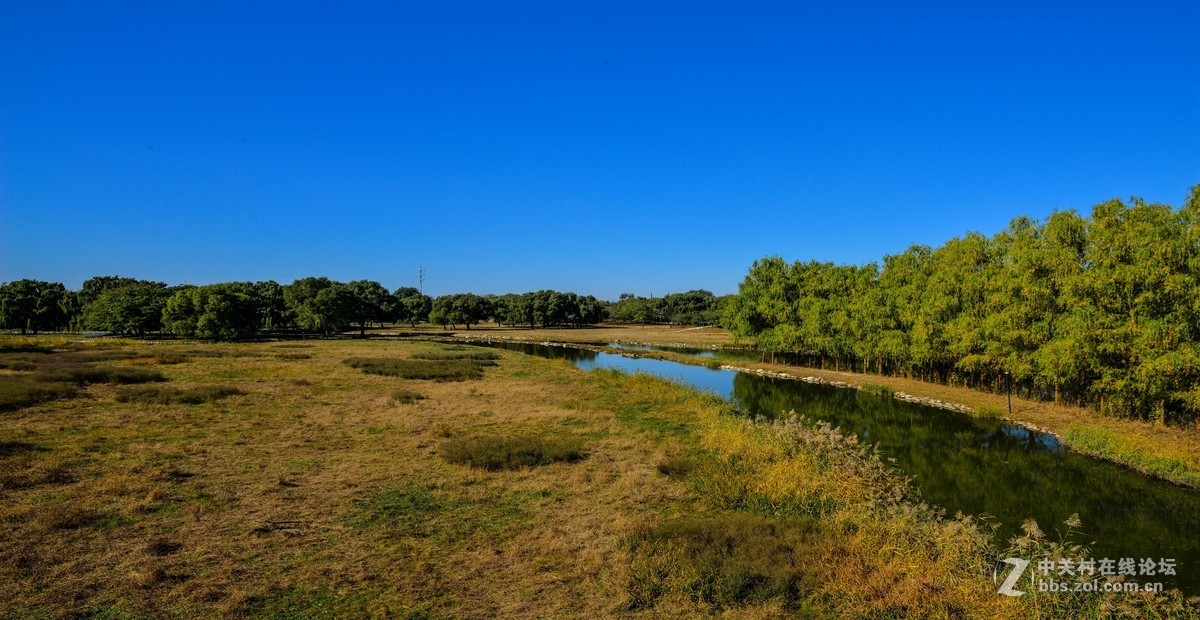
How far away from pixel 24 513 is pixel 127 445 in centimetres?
829

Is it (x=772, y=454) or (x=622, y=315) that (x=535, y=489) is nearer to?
(x=772, y=454)

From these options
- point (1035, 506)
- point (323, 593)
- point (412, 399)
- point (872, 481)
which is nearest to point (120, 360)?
point (412, 399)

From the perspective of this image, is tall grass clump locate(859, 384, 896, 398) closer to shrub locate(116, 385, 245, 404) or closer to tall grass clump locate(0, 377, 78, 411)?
shrub locate(116, 385, 245, 404)

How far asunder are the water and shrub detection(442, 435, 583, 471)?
1369cm

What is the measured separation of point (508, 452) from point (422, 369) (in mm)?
30231

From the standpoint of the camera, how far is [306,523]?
44.8ft

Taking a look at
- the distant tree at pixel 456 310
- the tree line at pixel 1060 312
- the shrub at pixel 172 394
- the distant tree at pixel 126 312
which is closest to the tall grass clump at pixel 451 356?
the shrub at pixel 172 394

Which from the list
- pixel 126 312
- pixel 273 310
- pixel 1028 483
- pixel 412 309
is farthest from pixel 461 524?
pixel 412 309

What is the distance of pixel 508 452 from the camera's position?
66.3ft

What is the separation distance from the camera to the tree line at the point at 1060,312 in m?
26.2

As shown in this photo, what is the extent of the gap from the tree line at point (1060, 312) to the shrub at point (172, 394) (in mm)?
49380

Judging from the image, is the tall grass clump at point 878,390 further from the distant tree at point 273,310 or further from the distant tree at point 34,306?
the distant tree at point 34,306

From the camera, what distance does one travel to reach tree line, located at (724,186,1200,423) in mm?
26188

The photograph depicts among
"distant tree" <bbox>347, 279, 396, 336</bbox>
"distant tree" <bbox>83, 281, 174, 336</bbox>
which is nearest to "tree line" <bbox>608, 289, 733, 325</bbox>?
"distant tree" <bbox>347, 279, 396, 336</bbox>
